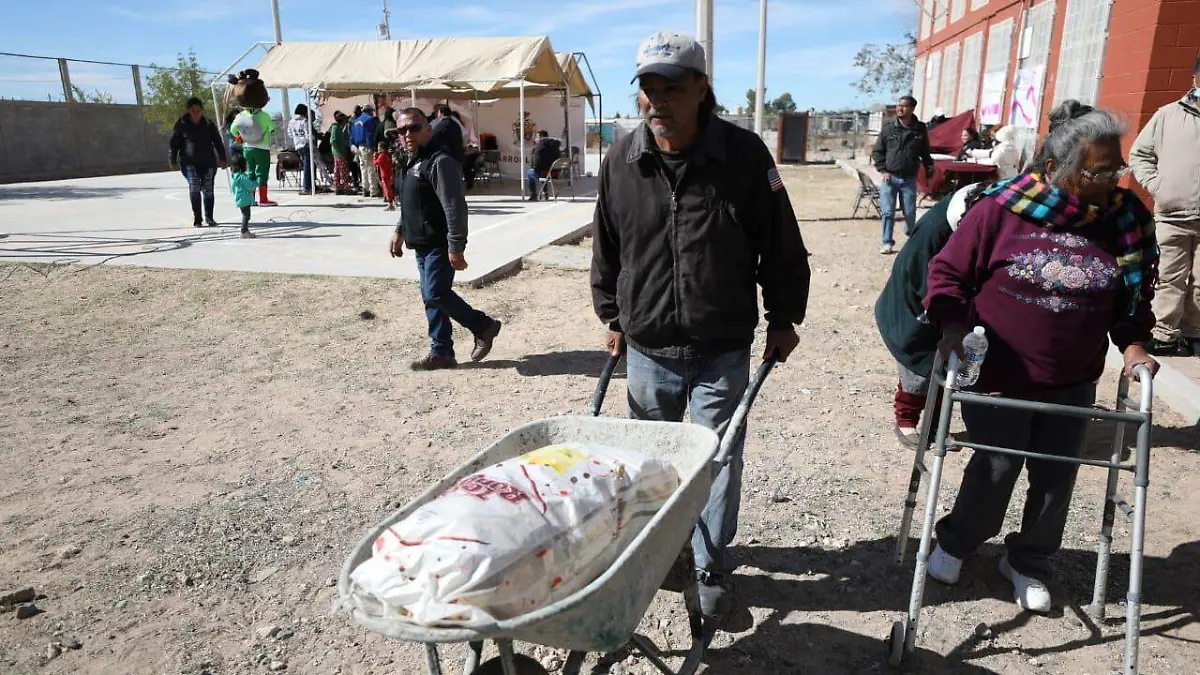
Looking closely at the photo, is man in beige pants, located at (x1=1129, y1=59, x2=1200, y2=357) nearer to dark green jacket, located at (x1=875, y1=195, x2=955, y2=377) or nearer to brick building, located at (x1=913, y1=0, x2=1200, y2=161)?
brick building, located at (x1=913, y1=0, x2=1200, y2=161)

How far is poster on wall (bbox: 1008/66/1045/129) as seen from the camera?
13.2 m

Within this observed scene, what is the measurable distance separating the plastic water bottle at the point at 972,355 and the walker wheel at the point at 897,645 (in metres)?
0.84

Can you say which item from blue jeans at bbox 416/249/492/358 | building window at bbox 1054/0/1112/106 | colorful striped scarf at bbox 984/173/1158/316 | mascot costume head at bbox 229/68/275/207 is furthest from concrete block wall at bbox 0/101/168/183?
colorful striped scarf at bbox 984/173/1158/316


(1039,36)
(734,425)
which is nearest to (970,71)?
(1039,36)

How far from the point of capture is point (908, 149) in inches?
377

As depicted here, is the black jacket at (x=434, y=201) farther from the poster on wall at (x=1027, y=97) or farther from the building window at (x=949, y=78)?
the building window at (x=949, y=78)

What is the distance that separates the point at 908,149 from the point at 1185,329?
445cm

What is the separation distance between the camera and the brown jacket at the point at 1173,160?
16.4 ft

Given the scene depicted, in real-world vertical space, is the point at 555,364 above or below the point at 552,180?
below

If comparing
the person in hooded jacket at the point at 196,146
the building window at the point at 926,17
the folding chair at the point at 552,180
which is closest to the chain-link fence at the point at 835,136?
the building window at the point at 926,17

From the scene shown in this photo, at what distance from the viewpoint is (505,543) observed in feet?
5.36

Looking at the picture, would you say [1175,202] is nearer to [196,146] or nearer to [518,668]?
[518,668]

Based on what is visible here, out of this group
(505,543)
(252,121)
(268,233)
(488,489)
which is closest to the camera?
(505,543)

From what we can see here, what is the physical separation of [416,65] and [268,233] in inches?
235
